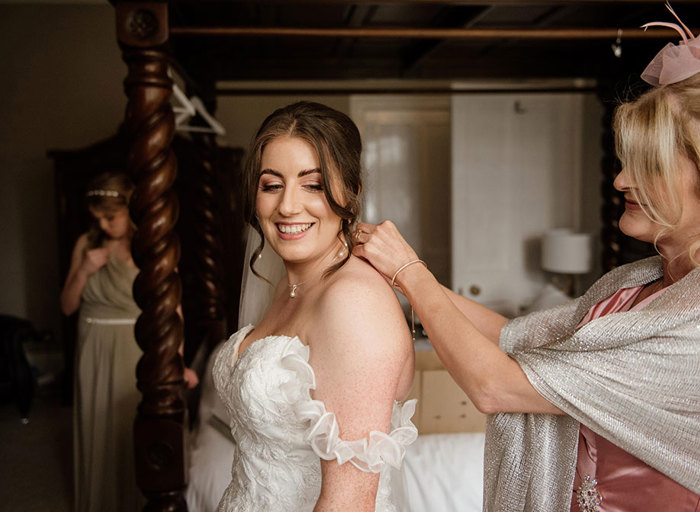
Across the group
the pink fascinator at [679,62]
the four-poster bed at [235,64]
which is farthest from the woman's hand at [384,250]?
the four-poster bed at [235,64]

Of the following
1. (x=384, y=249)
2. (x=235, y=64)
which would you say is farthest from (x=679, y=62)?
(x=235, y=64)

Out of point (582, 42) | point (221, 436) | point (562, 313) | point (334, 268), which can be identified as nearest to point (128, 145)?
point (334, 268)

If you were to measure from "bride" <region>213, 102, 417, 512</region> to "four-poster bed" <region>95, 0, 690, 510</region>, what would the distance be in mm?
672

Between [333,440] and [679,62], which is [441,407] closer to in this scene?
[333,440]

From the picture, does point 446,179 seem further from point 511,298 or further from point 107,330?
point 107,330

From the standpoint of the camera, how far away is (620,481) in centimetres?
131

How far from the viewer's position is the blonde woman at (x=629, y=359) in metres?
1.17

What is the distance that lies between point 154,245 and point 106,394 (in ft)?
5.36

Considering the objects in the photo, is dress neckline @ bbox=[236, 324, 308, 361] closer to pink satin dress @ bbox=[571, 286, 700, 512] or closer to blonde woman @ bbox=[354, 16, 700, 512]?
blonde woman @ bbox=[354, 16, 700, 512]

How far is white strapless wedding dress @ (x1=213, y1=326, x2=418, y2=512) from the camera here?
3.65 feet

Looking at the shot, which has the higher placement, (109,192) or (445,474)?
(109,192)

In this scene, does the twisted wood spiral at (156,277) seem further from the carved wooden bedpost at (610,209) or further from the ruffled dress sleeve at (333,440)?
the carved wooden bedpost at (610,209)

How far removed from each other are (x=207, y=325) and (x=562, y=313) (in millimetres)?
2748

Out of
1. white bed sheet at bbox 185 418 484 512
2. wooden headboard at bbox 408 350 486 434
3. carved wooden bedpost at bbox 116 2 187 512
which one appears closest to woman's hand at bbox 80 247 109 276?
white bed sheet at bbox 185 418 484 512
